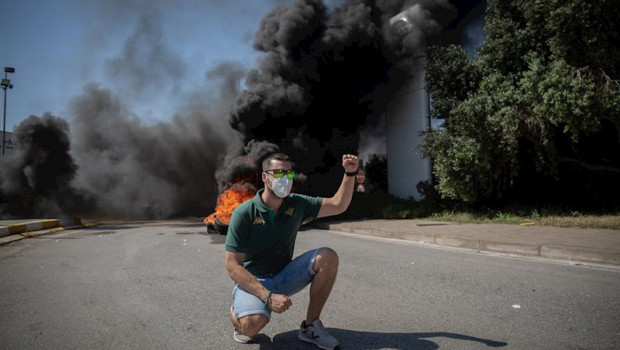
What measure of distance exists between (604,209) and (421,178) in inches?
306

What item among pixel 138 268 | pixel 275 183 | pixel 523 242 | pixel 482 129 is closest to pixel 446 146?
pixel 482 129

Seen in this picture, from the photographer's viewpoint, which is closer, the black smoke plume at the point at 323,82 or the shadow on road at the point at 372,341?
the shadow on road at the point at 372,341

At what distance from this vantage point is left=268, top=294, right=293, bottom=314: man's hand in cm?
254

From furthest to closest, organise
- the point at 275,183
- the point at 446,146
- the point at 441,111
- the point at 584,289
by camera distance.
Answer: the point at 441,111
the point at 446,146
the point at 584,289
the point at 275,183

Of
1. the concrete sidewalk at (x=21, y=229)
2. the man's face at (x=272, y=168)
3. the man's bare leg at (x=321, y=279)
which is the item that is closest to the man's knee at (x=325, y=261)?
the man's bare leg at (x=321, y=279)

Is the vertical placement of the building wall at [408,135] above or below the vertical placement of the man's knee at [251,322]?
above

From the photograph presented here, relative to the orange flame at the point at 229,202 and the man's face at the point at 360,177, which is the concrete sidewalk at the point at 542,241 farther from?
the orange flame at the point at 229,202

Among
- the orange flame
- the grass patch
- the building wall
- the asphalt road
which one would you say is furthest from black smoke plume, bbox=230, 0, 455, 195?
the asphalt road

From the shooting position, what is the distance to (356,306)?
4059 millimetres

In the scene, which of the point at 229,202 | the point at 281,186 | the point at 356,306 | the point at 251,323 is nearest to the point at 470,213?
the point at 229,202

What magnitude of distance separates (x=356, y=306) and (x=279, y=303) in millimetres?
1734

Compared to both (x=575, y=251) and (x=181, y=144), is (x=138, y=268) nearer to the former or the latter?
(x=575, y=251)

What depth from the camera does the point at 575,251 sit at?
648 cm

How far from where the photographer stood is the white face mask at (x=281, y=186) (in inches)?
119
